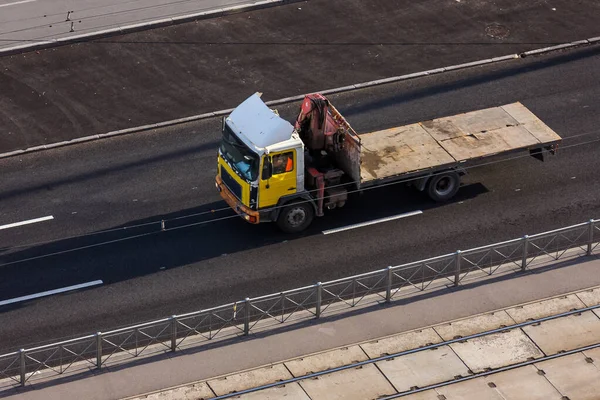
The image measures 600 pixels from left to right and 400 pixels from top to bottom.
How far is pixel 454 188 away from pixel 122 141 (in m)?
Answer: 11.2

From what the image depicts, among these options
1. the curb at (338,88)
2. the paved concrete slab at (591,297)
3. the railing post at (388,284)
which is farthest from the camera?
the curb at (338,88)

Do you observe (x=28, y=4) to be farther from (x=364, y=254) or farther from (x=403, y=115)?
(x=364, y=254)

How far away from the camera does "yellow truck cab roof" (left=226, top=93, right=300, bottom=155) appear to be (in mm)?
33656

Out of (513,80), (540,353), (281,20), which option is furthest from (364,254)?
(281,20)

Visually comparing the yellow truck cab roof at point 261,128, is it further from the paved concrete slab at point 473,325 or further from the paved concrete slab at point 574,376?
the paved concrete slab at point 574,376

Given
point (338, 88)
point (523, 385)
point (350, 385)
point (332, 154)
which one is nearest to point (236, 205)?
point (332, 154)

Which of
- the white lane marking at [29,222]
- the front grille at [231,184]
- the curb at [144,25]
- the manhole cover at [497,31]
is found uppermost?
the curb at [144,25]

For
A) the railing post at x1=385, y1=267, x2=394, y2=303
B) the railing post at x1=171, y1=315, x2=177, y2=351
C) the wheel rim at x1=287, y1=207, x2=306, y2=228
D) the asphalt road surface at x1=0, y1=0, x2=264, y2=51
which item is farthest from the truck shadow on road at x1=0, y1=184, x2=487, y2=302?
the asphalt road surface at x1=0, y1=0, x2=264, y2=51

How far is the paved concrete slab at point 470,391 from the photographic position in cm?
3014

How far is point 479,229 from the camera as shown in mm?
35438

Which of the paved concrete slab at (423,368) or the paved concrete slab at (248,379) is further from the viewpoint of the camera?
the paved concrete slab at (423,368)

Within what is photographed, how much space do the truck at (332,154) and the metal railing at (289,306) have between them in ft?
9.35

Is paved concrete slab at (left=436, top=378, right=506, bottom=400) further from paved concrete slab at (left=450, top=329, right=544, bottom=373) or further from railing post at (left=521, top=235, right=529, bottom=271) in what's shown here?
railing post at (left=521, top=235, right=529, bottom=271)

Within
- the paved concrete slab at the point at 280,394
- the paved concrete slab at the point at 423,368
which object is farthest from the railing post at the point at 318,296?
the paved concrete slab at the point at 280,394
